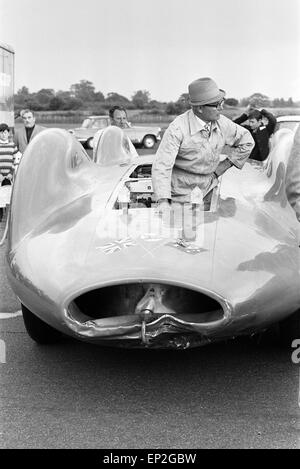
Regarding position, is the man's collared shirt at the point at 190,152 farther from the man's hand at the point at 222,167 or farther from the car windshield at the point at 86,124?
the car windshield at the point at 86,124

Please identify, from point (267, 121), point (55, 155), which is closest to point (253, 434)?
point (55, 155)

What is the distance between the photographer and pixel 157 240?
11.6ft

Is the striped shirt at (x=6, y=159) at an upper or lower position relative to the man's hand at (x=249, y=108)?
lower

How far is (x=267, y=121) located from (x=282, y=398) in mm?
4920

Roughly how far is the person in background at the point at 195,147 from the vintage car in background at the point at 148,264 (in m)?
0.13

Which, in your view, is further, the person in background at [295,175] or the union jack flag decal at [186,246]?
the union jack flag decal at [186,246]

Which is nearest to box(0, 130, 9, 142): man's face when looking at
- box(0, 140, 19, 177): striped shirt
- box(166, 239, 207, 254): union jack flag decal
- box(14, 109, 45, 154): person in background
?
box(14, 109, 45, 154): person in background

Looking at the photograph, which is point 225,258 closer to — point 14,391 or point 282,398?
point 282,398

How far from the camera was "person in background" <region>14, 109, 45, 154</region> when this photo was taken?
822 cm

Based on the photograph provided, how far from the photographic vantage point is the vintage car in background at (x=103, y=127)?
2541 centimetres

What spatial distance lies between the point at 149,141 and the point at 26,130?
1984 centimetres

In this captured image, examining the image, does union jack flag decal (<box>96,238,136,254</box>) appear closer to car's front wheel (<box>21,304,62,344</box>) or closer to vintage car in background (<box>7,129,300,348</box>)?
vintage car in background (<box>7,129,300,348</box>)

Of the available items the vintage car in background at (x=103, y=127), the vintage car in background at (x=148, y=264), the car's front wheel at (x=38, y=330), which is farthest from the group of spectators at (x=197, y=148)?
the vintage car in background at (x=103, y=127)

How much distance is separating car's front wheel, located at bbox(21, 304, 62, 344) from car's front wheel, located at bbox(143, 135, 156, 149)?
23641 mm
